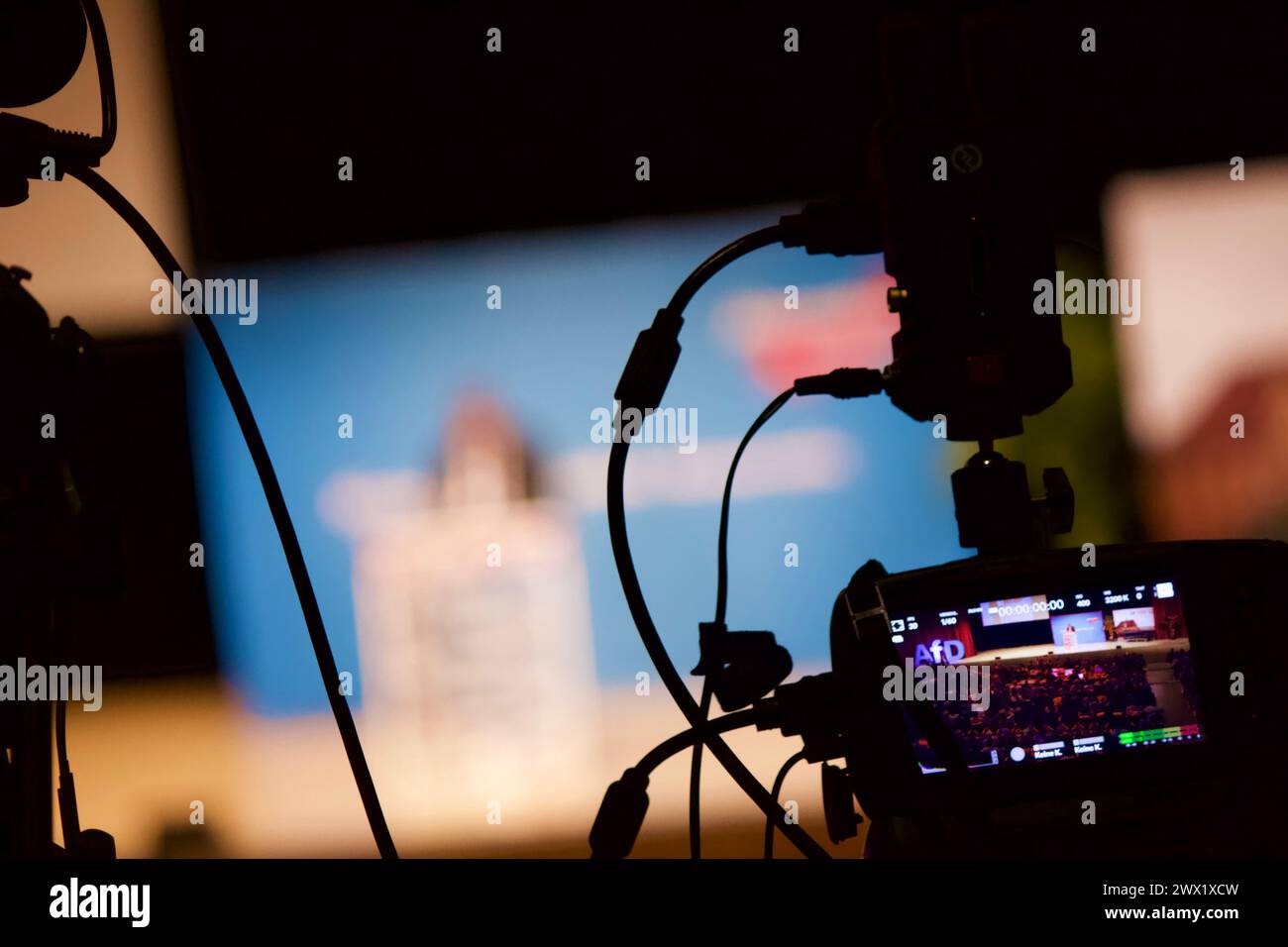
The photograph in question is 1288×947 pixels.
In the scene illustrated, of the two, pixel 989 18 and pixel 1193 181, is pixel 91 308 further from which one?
pixel 1193 181

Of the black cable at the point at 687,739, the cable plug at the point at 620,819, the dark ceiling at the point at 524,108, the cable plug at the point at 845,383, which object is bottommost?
the cable plug at the point at 620,819

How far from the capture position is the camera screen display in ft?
1.81

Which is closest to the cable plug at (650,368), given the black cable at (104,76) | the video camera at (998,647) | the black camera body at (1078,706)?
the video camera at (998,647)

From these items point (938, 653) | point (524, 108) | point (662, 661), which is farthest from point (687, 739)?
point (524, 108)

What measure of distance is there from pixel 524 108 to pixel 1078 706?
1528mm

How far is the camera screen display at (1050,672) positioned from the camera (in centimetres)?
55

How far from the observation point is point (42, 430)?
0.57 metres

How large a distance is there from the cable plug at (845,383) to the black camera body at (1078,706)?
0.13 m

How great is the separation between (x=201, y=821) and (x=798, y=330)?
1352mm

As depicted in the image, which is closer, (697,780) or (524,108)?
(697,780)

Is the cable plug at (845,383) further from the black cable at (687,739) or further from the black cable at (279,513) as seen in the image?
the black cable at (279,513)

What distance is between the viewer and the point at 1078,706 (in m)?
0.56

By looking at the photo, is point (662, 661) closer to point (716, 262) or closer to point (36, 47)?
point (716, 262)
